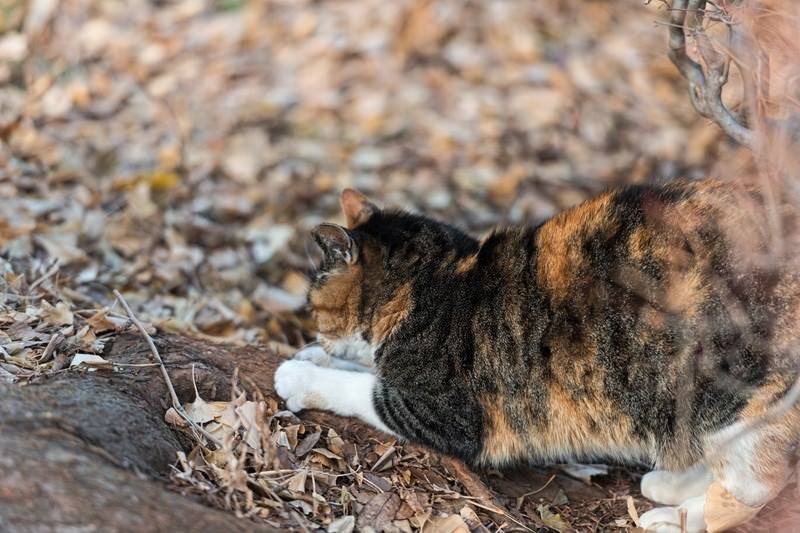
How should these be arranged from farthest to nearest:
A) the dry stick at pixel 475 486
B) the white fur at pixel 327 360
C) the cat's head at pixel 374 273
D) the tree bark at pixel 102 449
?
the white fur at pixel 327 360, the cat's head at pixel 374 273, the dry stick at pixel 475 486, the tree bark at pixel 102 449

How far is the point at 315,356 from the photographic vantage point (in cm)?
387

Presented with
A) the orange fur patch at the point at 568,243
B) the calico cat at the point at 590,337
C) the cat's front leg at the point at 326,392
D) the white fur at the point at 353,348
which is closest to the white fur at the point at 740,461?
the calico cat at the point at 590,337

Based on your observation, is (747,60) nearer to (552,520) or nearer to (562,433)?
(562,433)

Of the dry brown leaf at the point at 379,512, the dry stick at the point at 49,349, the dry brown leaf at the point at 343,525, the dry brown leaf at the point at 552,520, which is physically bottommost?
the dry brown leaf at the point at 552,520

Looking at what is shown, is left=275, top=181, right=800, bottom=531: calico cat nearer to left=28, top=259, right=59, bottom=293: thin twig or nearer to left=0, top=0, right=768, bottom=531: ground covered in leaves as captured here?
left=0, top=0, right=768, bottom=531: ground covered in leaves

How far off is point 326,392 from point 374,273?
1.69ft

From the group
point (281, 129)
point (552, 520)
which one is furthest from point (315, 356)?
point (281, 129)

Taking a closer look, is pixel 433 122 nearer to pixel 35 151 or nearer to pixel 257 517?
pixel 35 151

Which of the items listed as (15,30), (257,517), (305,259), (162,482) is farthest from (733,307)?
(15,30)

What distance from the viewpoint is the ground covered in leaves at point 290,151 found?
3.47 meters

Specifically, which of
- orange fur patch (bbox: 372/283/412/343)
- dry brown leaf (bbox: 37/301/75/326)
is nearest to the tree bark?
dry brown leaf (bbox: 37/301/75/326)

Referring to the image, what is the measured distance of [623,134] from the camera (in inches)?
253

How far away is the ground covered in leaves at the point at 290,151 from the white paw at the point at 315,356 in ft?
0.92

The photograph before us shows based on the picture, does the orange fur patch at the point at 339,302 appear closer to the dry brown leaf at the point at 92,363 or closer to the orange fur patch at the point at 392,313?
the orange fur patch at the point at 392,313
